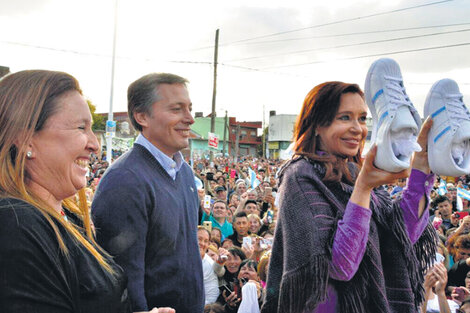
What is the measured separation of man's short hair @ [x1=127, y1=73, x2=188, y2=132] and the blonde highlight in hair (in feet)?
3.04

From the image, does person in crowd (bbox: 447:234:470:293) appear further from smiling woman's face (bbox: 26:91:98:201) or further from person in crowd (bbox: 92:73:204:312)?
smiling woman's face (bbox: 26:91:98:201)

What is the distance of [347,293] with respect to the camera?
1805 mm

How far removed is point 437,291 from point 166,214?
9.24ft

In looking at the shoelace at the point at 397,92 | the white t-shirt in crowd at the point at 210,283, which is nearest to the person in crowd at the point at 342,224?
the shoelace at the point at 397,92

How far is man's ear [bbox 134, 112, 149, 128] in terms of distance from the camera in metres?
2.39

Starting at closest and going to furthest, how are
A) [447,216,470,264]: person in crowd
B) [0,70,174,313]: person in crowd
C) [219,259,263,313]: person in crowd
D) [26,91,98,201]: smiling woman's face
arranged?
[0,70,174,313]: person in crowd
[26,91,98,201]: smiling woman's face
[219,259,263,313]: person in crowd
[447,216,470,264]: person in crowd

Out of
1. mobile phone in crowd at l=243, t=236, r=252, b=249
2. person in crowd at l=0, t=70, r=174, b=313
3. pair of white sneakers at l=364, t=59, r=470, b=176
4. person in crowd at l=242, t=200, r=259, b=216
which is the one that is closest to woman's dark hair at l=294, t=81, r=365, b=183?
pair of white sneakers at l=364, t=59, r=470, b=176

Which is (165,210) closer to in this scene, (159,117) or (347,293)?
(159,117)

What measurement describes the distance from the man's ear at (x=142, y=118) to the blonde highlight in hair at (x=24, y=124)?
3.04ft

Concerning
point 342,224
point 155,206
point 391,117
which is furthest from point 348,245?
point 155,206

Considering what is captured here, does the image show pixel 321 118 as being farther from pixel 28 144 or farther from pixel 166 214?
pixel 28 144

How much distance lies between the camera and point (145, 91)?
240cm

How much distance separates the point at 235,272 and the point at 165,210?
3.17 m

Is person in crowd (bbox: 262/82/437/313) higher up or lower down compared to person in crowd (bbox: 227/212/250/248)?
higher up
